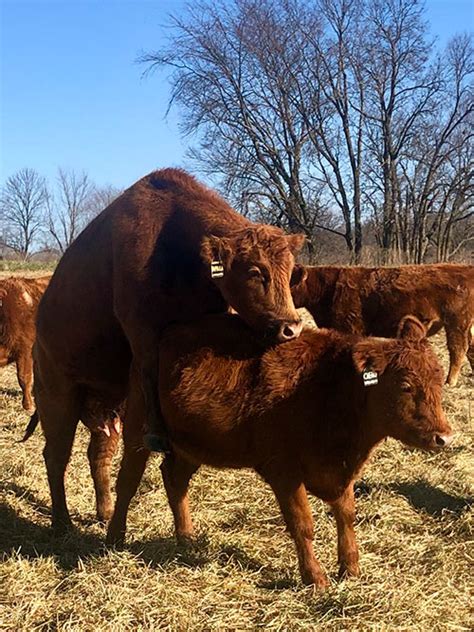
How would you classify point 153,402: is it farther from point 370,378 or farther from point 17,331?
point 17,331

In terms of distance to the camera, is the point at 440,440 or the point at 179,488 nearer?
the point at 440,440

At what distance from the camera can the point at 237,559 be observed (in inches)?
157

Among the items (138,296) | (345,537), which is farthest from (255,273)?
(345,537)

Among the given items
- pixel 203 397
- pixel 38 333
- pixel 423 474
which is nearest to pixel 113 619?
pixel 203 397

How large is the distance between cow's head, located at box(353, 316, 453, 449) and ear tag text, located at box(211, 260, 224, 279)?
2.85 feet

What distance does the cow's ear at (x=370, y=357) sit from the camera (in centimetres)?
354

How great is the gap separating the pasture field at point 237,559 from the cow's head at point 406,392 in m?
0.82

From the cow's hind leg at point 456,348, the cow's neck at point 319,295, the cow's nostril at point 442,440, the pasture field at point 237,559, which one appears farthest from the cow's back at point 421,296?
the cow's nostril at point 442,440

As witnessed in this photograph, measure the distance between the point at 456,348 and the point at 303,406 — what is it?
5.80 metres

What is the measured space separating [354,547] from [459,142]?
2483 centimetres

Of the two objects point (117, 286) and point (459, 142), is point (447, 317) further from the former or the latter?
point (459, 142)

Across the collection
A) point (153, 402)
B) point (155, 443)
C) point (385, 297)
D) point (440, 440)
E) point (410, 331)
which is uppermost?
point (385, 297)

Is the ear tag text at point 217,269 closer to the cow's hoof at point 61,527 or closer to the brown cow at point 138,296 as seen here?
the brown cow at point 138,296

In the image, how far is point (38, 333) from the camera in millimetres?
4949
